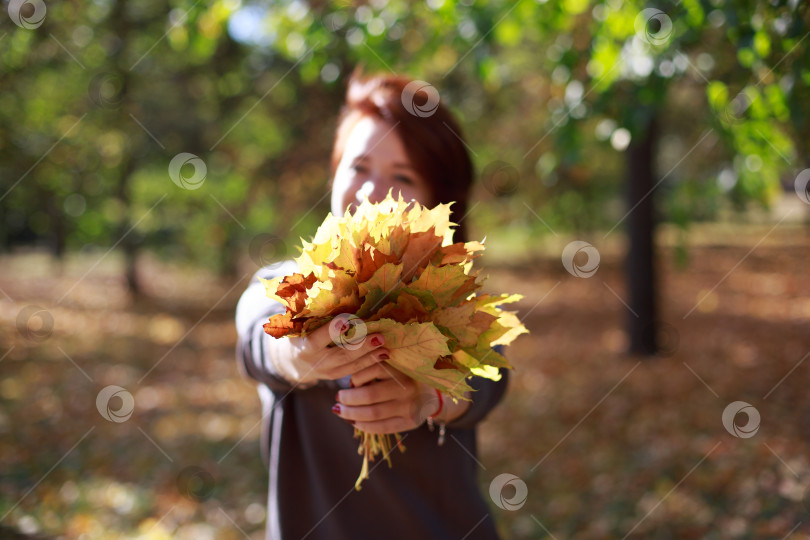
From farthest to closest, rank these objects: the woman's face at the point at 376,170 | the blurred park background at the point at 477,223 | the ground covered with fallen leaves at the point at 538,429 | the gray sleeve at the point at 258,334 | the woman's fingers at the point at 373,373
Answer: the ground covered with fallen leaves at the point at 538,429 → the blurred park background at the point at 477,223 → the woman's face at the point at 376,170 → the gray sleeve at the point at 258,334 → the woman's fingers at the point at 373,373

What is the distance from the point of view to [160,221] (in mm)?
13633

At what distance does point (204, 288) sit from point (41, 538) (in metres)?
12.9

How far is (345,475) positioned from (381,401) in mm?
391

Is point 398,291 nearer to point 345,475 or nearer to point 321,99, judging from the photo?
point 345,475

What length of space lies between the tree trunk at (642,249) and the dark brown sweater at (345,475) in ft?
21.2

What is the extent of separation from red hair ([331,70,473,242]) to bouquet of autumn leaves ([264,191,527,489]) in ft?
1.44

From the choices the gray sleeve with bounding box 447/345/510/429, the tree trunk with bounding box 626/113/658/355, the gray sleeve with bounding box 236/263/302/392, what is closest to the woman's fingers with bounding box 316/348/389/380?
the gray sleeve with bounding box 236/263/302/392

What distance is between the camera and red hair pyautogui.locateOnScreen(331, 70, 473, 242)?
1.74 metres

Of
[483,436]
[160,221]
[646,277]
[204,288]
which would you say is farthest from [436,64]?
[204,288]

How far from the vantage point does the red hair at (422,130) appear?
5.70 ft

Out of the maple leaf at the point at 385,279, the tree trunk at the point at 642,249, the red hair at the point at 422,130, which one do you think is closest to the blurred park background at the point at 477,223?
the tree trunk at the point at 642,249

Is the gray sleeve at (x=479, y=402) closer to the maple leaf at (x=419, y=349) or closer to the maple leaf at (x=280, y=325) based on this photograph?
the maple leaf at (x=419, y=349)

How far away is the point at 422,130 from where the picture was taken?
174 centimetres

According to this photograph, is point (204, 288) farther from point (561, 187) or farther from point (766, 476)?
point (766, 476)
